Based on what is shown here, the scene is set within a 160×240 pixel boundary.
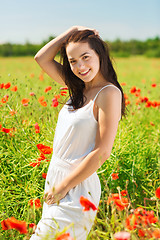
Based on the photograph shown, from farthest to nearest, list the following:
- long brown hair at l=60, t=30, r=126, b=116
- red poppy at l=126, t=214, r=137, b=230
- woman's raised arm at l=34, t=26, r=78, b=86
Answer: woman's raised arm at l=34, t=26, r=78, b=86, long brown hair at l=60, t=30, r=126, b=116, red poppy at l=126, t=214, r=137, b=230

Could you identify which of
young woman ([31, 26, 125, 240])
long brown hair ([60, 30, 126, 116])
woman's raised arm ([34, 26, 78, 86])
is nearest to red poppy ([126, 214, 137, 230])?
young woman ([31, 26, 125, 240])

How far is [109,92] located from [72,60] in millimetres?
259

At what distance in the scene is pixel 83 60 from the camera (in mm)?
1424

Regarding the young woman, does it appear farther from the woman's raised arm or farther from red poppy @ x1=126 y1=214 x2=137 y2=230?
red poppy @ x1=126 y1=214 x2=137 y2=230

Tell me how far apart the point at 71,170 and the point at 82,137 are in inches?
7.3

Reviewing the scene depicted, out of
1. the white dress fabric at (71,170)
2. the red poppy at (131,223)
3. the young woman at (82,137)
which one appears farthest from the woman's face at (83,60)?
the red poppy at (131,223)

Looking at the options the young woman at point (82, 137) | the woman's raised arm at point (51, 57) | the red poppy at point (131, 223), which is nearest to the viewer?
the red poppy at point (131, 223)

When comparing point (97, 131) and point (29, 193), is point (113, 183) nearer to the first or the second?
point (29, 193)

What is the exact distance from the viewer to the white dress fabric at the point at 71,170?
1368 mm

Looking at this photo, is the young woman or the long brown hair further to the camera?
the long brown hair

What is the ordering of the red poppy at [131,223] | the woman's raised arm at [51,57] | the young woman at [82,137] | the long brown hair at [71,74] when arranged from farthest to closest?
1. the woman's raised arm at [51,57]
2. the long brown hair at [71,74]
3. the young woman at [82,137]
4. the red poppy at [131,223]

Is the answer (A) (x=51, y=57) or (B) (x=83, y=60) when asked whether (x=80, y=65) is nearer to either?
(B) (x=83, y=60)

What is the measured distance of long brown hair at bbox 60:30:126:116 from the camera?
146 centimetres

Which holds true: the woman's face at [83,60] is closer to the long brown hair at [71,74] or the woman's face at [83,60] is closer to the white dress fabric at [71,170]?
the long brown hair at [71,74]
